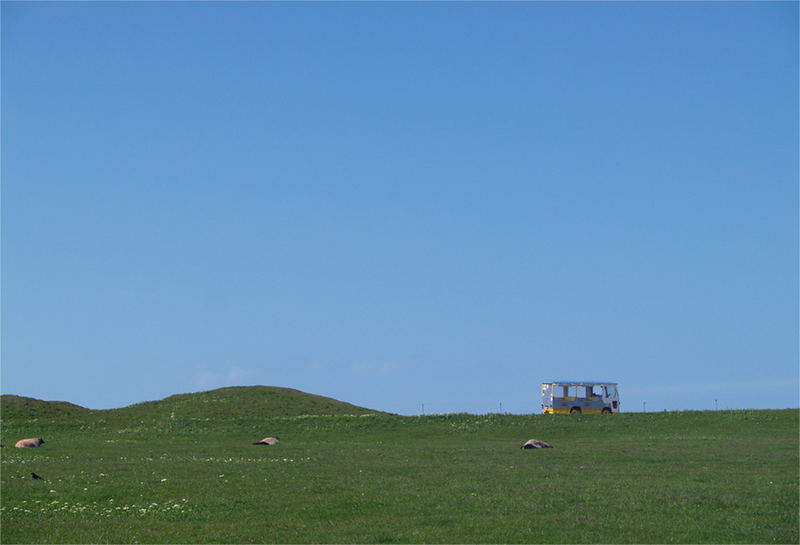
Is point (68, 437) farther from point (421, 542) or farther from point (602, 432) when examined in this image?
point (421, 542)

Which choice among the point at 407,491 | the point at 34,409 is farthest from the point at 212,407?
the point at 407,491

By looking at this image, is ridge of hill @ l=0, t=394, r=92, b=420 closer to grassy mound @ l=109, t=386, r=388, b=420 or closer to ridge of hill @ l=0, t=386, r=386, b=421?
ridge of hill @ l=0, t=386, r=386, b=421

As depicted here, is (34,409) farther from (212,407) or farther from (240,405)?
(240,405)

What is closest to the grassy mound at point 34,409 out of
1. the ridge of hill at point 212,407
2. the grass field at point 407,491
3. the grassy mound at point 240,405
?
the ridge of hill at point 212,407

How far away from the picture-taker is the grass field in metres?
21.2

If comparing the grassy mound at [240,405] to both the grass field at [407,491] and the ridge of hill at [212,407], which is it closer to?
the ridge of hill at [212,407]

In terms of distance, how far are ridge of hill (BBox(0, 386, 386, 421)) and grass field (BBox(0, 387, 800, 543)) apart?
18373 millimetres

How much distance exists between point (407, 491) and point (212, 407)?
56.9m

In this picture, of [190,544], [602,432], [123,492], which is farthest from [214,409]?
[190,544]

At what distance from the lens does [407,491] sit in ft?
90.7

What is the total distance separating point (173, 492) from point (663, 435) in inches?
1652

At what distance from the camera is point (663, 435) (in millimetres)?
59688

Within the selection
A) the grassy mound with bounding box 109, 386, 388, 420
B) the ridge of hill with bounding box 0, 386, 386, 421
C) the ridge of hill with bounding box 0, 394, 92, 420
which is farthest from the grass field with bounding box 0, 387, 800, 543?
the ridge of hill with bounding box 0, 394, 92, 420

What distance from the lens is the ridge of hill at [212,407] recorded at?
77.1 metres
